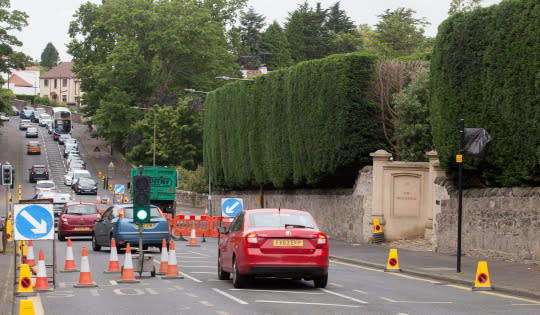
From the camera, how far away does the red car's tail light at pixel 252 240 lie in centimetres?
1524

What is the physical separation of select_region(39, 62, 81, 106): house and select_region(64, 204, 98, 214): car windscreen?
160657 millimetres

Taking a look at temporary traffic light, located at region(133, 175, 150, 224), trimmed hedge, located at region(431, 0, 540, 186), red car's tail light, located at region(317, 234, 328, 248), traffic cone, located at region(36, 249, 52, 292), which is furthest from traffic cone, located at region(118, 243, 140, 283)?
trimmed hedge, located at region(431, 0, 540, 186)

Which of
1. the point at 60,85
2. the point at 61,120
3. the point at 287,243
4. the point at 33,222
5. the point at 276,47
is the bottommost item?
the point at 287,243

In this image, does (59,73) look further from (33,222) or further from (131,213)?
(33,222)

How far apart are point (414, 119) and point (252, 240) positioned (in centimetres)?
1810

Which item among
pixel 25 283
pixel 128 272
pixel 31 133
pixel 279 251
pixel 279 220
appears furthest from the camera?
pixel 31 133

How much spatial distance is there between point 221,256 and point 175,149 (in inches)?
2427

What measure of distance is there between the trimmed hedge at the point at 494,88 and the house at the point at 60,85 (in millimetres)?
171947

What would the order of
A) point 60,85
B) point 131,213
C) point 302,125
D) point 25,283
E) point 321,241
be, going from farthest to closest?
point 60,85
point 302,125
point 131,213
point 321,241
point 25,283

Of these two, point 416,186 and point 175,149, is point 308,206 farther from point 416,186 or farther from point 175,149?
point 175,149

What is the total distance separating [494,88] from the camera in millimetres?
22266

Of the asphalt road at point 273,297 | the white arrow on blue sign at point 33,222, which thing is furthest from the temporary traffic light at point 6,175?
the white arrow on blue sign at point 33,222

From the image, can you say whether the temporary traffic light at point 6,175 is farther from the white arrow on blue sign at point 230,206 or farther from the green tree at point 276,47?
the green tree at point 276,47

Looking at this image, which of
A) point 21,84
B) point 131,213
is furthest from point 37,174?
point 21,84
